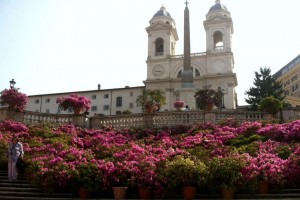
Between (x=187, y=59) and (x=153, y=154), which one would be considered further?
(x=187, y=59)

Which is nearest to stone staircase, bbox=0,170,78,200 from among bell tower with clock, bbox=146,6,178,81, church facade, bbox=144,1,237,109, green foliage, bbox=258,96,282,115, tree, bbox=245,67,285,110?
green foliage, bbox=258,96,282,115

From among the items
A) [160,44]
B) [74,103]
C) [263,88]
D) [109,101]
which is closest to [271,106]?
[74,103]

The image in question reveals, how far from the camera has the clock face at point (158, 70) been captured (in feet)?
266

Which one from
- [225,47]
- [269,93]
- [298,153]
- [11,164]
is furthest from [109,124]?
[225,47]

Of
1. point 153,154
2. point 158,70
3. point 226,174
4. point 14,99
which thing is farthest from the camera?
point 158,70

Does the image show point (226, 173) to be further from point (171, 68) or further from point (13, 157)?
point (171, 68)

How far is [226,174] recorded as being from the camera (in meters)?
13.6

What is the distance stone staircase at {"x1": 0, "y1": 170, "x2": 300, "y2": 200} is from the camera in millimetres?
13274

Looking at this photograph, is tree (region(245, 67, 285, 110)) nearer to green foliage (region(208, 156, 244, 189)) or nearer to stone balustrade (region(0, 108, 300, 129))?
stone balustrade (region(0, 108, 300, 129))

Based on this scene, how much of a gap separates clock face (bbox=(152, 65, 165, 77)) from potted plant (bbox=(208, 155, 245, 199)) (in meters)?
67.2

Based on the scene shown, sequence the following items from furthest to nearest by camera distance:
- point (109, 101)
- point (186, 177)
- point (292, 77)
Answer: point (292, 77) < point (109, 101) < point (186, 177)

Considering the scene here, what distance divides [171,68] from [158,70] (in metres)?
2.65

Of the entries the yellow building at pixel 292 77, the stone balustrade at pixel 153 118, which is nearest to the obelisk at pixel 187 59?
the stone balustrade at pixel 153 118

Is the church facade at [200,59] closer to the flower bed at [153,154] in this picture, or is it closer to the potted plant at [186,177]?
the flower bed at [153,154]
